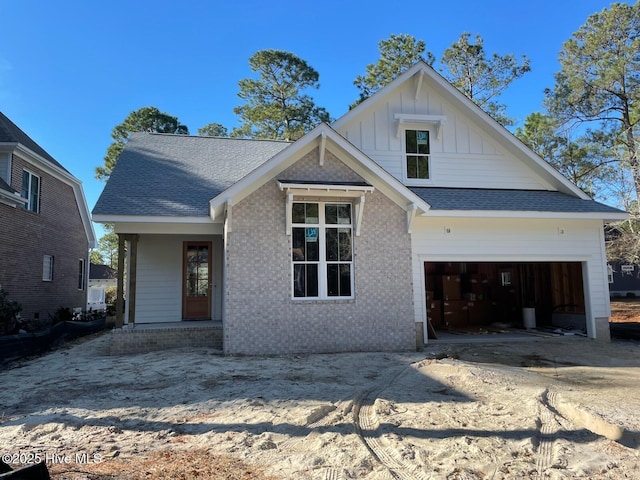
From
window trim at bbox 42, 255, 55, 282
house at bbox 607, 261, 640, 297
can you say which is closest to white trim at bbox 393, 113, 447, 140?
window trim at bbox 42, 255, 55, 282

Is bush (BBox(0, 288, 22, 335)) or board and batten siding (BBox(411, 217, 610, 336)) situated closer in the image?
board and batten siding (BBox(411, 217, 610, 336))

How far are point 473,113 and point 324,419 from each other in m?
9.57

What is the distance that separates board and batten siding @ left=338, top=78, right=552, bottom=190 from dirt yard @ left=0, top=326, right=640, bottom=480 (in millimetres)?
5344

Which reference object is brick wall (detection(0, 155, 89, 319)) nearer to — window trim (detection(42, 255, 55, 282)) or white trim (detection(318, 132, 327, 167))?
window trim (detection(42, 255, 55, 282))

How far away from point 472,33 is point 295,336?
75.3ft

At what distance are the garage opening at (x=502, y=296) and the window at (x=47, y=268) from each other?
45.7ft

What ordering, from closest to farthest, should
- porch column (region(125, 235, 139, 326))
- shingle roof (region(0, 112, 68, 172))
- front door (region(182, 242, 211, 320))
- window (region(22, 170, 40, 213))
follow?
porch column (region(125, 235, 139, 326)) → front door (region(182, 242, 211, 320)) → shingle roof (region(0, 112, 68, 172)) → window (region(22, 170, 40, 213))

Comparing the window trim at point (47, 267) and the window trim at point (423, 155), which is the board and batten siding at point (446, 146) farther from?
the window trim at point (47, 267)

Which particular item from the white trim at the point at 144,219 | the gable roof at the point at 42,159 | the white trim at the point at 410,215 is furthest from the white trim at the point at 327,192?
the gable roof at the point at 42,159

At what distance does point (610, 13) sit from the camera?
20516 millimetres

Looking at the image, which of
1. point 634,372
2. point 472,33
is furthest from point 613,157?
point 634,372

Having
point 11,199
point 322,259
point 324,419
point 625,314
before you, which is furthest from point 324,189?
point 625,314

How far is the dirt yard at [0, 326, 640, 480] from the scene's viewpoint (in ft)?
11.8

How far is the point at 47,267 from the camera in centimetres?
1658
